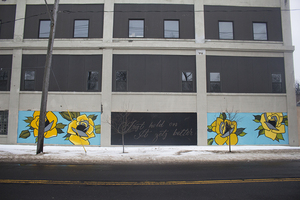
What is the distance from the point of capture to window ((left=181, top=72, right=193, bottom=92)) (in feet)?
46.9

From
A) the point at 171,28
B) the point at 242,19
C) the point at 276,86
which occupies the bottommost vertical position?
the point at 276,86

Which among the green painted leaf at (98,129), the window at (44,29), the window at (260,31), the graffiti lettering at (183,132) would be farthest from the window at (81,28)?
the window at (260,31)

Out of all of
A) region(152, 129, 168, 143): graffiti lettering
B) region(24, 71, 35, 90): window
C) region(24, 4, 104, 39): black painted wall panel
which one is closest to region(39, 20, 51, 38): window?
region(24, 4, 104, 39): black painted wall panel

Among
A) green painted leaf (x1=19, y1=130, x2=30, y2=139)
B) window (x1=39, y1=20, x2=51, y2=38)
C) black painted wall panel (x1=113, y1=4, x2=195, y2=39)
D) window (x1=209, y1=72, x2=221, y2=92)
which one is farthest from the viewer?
window (x1=39, y1=20, x2=51, y2=38)

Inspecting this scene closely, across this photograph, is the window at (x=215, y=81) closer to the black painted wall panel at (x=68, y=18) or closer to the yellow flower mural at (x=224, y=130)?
the yellow flower mural at (x=224, y=130)

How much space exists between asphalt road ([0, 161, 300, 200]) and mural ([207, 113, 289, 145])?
6464mm

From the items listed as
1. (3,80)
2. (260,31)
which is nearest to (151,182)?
(3,80)

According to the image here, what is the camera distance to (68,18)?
48.3 feet

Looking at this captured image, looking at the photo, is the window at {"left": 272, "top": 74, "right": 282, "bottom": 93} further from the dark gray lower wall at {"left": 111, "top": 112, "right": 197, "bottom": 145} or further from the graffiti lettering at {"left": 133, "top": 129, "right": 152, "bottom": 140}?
the graffiti lettering at {"left": 133, "top": 129, "right": 152, "bottom": 140}

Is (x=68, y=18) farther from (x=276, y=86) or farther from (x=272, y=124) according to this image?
(x=272, y=124)

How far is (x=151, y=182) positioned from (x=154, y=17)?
12.6 m

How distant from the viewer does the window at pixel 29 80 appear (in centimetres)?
1437

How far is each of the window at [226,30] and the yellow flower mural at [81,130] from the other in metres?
11.9

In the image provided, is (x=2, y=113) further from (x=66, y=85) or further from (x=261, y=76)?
(x=261, y=76)
